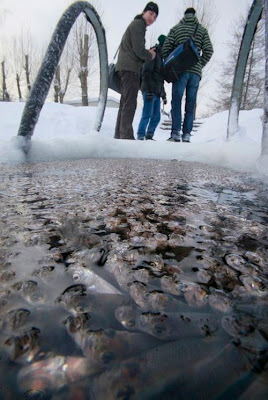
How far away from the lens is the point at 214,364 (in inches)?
8.4

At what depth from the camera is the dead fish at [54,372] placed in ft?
0.63

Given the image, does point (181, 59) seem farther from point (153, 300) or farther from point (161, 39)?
point (153, 300)

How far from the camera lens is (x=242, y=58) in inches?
101

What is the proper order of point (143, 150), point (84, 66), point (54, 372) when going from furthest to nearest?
point (84, 66), point (143, 150), point (54, 372)

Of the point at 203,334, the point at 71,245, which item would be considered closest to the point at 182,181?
the point at 71,245

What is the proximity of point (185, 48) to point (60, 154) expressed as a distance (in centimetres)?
179

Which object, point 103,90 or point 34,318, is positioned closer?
point 34,318

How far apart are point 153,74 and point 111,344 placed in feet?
10.7

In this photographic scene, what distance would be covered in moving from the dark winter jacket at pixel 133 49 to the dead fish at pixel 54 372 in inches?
120

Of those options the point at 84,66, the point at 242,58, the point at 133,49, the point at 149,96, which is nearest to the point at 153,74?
the point at 149,96

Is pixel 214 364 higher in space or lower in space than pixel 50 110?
lower

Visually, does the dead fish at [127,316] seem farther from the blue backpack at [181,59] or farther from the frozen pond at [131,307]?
the blue backpack at [181,59]

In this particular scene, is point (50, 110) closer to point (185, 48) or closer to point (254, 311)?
point (185, 48)

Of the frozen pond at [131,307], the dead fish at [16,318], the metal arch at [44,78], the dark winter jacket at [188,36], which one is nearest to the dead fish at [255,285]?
the frozen pond at [131,307]
